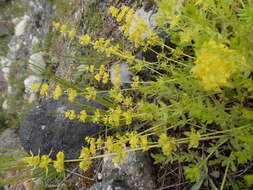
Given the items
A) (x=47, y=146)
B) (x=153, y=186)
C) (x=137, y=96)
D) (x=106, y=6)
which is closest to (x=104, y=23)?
(x=106, y=6)

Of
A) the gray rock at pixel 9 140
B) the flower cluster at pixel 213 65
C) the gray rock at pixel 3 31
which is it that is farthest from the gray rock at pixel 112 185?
the gray rock at pixel 3 31

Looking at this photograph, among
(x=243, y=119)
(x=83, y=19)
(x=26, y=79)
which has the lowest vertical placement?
(x=243, y=119)

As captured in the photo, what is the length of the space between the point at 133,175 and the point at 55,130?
38.8 inches

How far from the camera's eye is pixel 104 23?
3.29 metres

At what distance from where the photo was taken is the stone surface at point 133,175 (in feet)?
6.78

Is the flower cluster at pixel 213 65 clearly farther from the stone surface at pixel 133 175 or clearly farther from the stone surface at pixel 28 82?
the stone surface at pixel 28 82

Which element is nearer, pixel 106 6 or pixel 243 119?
pixel 243 119

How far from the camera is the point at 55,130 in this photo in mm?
2758

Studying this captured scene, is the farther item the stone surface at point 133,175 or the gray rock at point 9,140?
the gray rock at point 9,140

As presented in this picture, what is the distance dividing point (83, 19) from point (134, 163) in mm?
2138

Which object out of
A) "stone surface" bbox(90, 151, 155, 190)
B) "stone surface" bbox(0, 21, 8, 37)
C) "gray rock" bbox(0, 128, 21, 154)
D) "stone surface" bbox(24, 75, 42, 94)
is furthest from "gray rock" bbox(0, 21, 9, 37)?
"stone surface" bbox(90, 151, 155, 190)

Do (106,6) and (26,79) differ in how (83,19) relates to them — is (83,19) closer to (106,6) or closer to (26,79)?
(106,6)

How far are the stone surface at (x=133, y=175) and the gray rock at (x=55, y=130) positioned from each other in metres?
0.55

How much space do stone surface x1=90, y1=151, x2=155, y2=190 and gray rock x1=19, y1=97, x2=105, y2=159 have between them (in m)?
0.55
